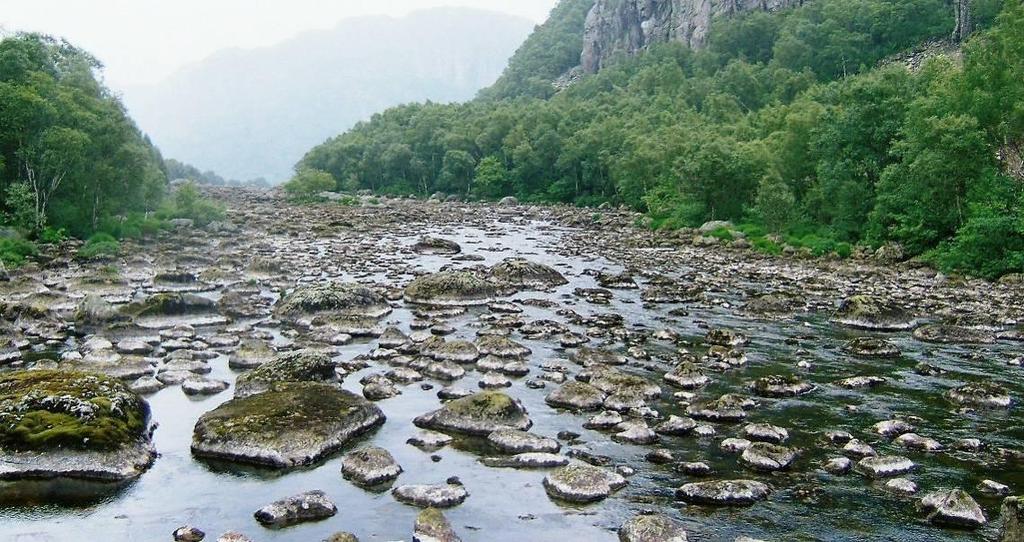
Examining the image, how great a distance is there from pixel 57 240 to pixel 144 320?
32.7 meters

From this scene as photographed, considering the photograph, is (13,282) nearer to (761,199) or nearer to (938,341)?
(938,341)

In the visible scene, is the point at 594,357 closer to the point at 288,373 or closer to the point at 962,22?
the point at 288,373

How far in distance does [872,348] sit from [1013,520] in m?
15.0

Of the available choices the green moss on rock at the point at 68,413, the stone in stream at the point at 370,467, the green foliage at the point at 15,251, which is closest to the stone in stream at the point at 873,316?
the stone in stream at the point at 370,467

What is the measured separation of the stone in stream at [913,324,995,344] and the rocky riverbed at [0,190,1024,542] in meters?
0.15

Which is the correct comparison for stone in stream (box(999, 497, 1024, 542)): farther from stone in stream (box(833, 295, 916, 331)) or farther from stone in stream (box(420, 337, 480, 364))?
stone in stream (box(833, 295, 916, 331))

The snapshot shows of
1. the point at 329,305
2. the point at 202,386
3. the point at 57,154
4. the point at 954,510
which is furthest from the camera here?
the point at 57,154

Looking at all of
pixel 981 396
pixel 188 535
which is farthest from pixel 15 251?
pixel 981 396

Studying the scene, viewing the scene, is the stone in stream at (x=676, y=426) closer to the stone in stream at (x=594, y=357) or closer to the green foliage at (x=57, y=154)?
the stone in stream at (x=594, y=357)

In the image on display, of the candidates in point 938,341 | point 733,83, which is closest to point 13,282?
point 938,341

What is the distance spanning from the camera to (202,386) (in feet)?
70.1

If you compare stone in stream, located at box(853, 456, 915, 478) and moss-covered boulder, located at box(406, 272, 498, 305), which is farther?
moss-covered boulder, located at box(406, 272, 498, 305)

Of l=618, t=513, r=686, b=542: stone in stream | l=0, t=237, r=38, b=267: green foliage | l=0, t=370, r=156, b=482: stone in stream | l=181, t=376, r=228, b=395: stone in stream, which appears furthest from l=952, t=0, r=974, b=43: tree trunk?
l=0, t=370, r=156, b=482: stone in stream

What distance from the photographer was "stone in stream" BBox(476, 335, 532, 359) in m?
25.6
